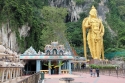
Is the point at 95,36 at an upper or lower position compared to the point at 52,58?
upper

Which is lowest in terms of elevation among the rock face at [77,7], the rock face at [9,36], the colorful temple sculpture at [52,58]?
the colorful temple sculpture at [52,58]

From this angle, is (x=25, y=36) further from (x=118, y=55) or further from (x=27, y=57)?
(x=118, y=55)

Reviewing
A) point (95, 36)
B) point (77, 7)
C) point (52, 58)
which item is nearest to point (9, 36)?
point (52, 58)

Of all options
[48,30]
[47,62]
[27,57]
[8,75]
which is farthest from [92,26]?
[8,75]

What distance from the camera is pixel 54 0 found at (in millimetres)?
60750

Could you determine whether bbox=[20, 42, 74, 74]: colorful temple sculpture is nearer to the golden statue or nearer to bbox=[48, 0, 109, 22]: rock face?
the golden statue

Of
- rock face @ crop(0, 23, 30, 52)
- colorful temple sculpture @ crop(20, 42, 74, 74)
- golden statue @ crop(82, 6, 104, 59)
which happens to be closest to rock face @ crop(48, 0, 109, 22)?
golden statue @ crop(82, 6, 104, 59)

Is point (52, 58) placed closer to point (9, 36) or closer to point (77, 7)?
point (9, 36)

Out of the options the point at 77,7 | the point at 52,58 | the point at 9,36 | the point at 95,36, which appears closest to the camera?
the point at 52,58

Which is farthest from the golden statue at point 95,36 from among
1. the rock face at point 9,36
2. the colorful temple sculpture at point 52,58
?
the colorful temple sculpture at point 52,58

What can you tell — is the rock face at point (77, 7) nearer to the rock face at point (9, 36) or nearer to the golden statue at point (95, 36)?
the golden statue at point (95, 36)

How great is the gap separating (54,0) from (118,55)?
23668 millimetres

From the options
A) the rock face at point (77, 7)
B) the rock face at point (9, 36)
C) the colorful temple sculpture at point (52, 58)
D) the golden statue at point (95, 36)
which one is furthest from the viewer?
the rock face at point (77, 7)

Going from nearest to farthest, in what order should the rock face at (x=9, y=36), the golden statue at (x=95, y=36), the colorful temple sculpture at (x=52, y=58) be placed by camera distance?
the colorful temple sculpture at (x=52, y=58) < the rock face at (x=9, y=36) < the golden statue at (x=95, y=36)
